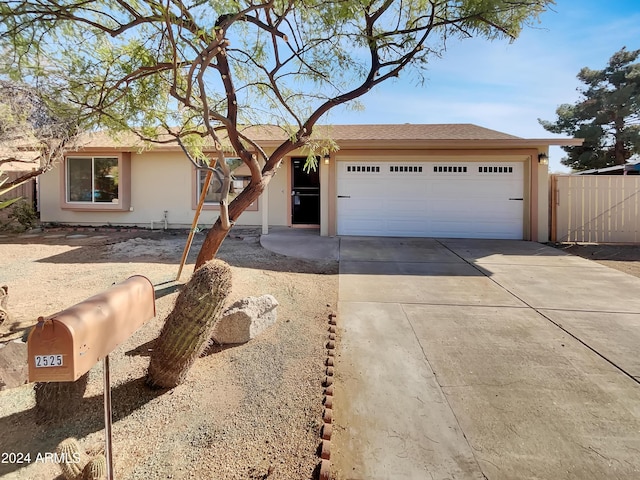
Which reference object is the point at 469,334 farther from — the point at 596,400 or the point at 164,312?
the point at 164,312

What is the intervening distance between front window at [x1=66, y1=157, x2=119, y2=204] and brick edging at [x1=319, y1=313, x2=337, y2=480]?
11634 millimetres

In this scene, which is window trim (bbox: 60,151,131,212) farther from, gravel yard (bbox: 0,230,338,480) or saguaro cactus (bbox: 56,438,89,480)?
saguaro cactus (bbox: 56,438,89,480)

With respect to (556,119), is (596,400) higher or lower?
lower

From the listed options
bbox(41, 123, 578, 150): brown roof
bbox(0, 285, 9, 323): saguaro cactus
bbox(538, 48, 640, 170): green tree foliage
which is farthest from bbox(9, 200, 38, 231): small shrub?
bbox(538, 48, 640, 170): green tree foliage

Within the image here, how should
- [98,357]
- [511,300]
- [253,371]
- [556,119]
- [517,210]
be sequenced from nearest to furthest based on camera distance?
[98,357]
[253,371]
[511,300]
[517,210]
[556,119]

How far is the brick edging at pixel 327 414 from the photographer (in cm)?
223

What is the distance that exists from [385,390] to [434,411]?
1.43 ft

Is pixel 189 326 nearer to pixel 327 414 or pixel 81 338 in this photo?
pixel 81 338

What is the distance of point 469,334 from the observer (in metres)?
4.25

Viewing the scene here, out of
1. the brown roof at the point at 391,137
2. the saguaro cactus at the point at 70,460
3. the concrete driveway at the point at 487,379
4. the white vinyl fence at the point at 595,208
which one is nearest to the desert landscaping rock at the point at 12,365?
the saguaro cactus at the point at 70,460

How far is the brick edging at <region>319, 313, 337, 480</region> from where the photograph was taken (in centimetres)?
223

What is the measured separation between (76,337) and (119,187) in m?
12.4

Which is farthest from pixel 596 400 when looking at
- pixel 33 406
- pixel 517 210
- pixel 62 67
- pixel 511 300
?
pixel 517 210

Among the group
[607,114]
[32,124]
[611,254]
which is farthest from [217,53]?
[607,114]
